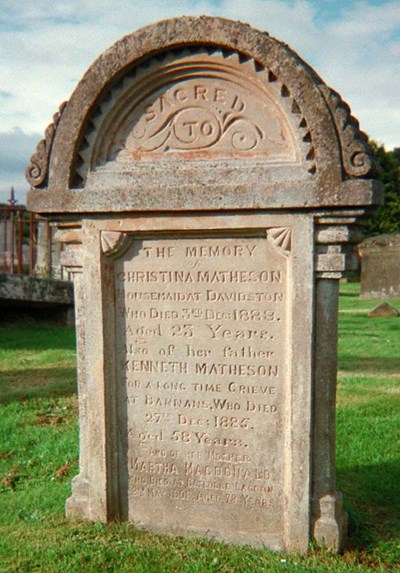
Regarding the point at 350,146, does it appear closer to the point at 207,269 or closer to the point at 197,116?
the point at 197,116

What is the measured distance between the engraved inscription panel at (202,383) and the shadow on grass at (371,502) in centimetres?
56

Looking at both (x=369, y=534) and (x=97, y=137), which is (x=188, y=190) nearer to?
(x=97, y=137)

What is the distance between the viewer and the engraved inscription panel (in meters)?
3.86

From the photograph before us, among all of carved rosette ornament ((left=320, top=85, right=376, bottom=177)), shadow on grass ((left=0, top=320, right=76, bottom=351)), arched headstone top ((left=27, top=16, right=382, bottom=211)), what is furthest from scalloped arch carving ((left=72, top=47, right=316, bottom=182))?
shadow on grass ((left=0, top=320, right=76, bottom=351))

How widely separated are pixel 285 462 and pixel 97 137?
2175 millimetres

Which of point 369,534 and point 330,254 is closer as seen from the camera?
point 330,254

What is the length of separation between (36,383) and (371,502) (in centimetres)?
459

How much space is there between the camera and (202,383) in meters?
4.00

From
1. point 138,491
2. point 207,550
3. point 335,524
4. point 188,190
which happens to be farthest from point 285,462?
point 188,190

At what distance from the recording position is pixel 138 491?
13.8 feet

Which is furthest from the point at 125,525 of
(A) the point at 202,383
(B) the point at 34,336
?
(B) the point at 34,336

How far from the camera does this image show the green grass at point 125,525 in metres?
3.69

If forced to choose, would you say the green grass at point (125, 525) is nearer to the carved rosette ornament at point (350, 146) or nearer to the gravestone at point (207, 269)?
the gravestone at point (207, 269)

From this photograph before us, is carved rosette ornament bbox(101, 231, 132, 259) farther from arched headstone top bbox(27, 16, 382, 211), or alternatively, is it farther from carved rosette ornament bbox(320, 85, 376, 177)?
carved rosette ornament bbox(320, 85, 376, 177)
